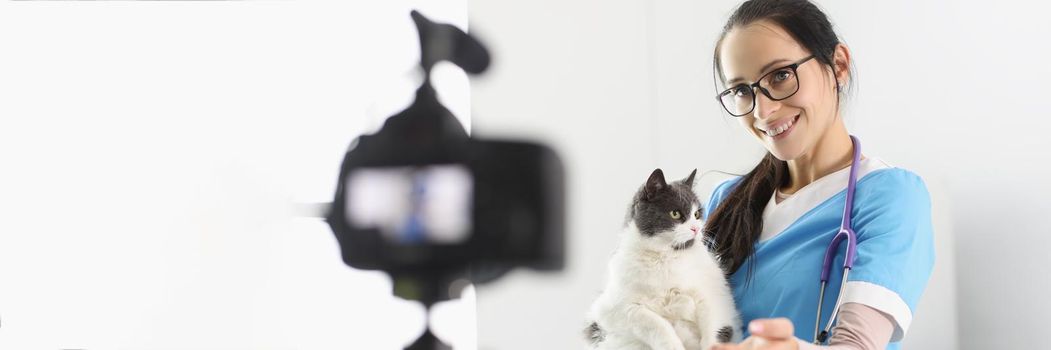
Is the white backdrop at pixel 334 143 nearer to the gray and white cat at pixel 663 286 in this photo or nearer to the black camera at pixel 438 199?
the black camera at pixel 438 199

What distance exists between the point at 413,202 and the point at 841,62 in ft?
2.52

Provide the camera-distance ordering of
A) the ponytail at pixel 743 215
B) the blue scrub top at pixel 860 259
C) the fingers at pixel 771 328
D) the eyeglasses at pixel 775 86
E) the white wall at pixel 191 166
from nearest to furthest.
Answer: the fingers at pixel 771 328
the blue scrub top at pixel 860 259
the eyeglasses at pixel 775 86
the ponytail at pixel 743 215
the white wall at pixel 191 166

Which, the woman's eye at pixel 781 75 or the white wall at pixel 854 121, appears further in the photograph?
the white wall at pixel 854 121

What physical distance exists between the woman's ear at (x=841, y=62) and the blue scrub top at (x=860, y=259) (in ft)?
0.42

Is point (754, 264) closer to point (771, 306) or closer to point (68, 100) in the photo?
point (771, 306)

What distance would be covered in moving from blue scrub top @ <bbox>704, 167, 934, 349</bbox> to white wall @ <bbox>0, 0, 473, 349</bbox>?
0.71 m

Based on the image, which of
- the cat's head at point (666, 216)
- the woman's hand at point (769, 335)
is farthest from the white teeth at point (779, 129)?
the woman's hand at point (769, 335)

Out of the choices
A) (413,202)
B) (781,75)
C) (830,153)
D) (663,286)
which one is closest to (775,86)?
(781,75)

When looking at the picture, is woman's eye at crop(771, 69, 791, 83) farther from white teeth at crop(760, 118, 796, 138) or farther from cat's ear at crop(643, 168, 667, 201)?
cat's ear at crop(643, 168, 667, 201)

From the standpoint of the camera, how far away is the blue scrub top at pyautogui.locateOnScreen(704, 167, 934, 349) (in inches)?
32.3

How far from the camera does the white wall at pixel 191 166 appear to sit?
1152 mm

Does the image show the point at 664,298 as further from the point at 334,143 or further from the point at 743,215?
the point at 334,143

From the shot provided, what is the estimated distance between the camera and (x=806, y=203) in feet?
3.26

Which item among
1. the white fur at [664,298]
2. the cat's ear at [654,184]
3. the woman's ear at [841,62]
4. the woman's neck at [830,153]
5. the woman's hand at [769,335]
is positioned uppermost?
the woman's ear at [841,62]
